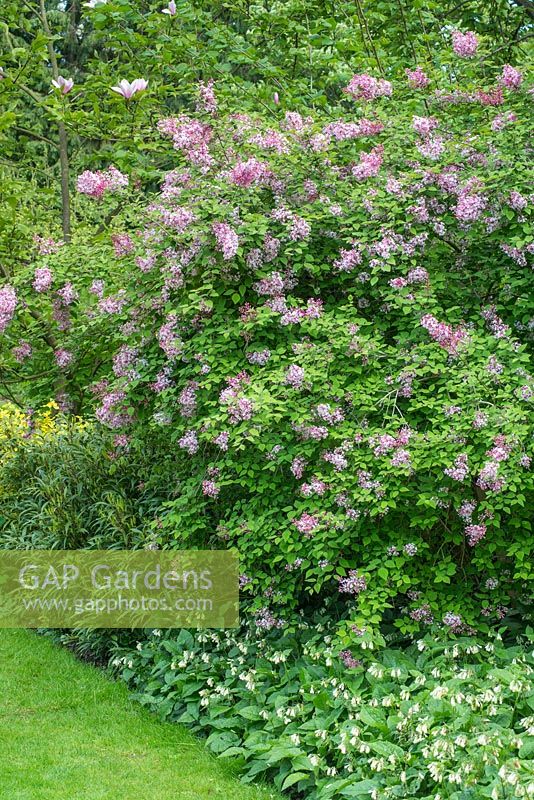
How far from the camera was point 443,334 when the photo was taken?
418cm

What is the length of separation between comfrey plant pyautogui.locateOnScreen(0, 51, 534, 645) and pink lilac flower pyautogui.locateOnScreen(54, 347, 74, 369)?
2.27 ft

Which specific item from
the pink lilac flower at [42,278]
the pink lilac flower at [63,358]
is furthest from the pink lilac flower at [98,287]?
the pink lilac flower at [63,358]

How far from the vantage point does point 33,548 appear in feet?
21.0

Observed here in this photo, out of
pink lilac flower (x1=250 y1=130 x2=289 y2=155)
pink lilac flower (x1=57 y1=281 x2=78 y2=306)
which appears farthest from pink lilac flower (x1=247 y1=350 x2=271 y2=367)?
pink lilac flower (x1=57 y1=281 x2=78 y2=306)

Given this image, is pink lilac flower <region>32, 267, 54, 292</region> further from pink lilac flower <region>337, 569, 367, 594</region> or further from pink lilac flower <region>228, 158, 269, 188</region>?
pink lilac flower <region>337, 569, 367, 594</region>

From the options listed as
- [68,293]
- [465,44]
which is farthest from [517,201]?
[68,293]

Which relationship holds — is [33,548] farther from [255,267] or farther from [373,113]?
[373,113]

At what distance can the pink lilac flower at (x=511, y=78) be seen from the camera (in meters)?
4.71

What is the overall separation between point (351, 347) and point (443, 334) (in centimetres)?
42

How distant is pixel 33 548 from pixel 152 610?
4.32 feet

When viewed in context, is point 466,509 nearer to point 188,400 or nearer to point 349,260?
point 349,260

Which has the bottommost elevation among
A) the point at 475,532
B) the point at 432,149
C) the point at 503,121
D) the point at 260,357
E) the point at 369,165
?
the point at 475,532

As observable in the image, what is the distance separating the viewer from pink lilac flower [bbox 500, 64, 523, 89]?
471cm

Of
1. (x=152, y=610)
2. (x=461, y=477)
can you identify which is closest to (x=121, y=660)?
(x=152, y=610)
